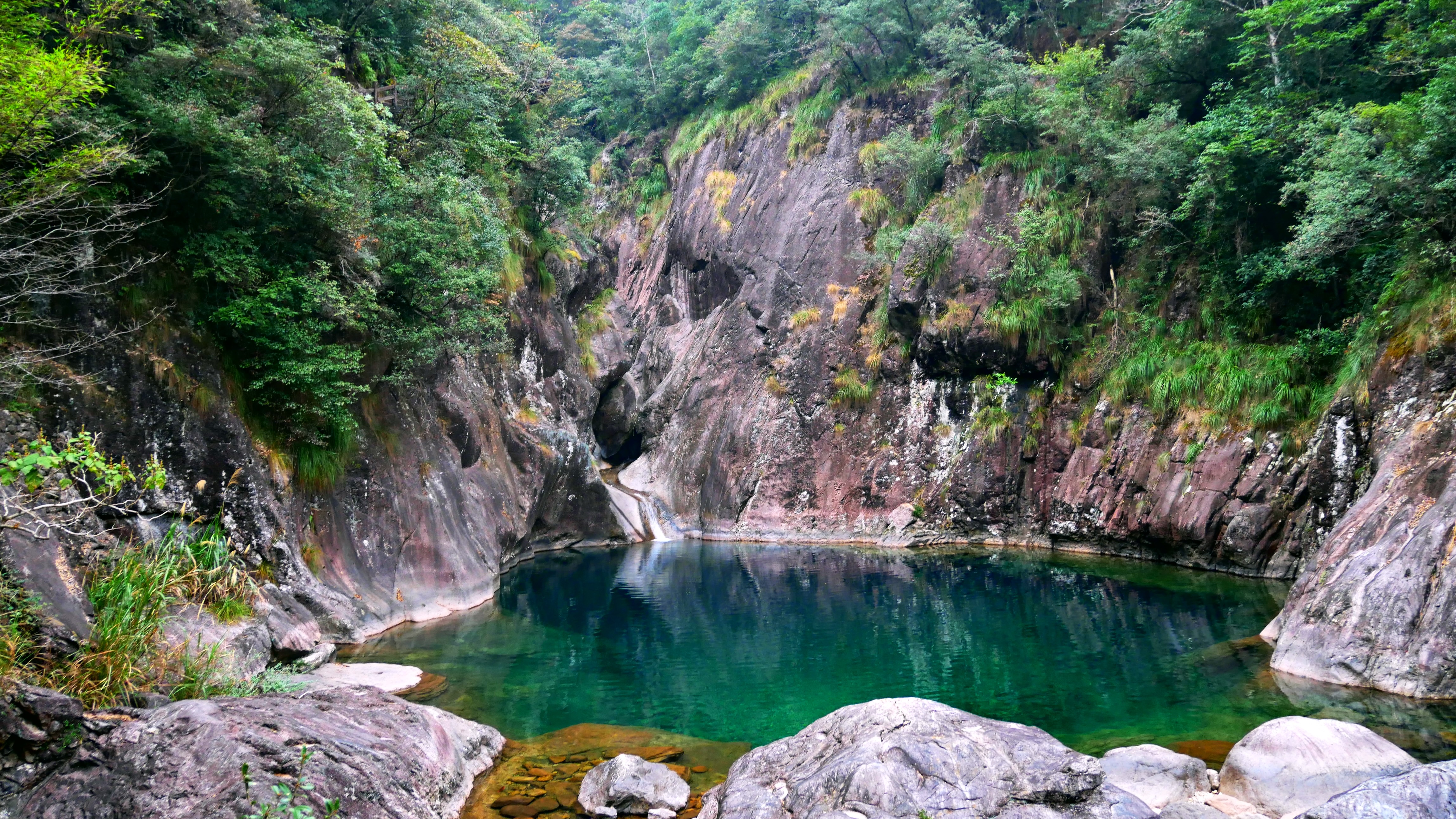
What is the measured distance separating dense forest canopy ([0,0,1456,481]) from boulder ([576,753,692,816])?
272 inches

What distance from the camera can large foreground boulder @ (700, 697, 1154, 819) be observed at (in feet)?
19.4

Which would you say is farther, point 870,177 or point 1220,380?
point 870,177

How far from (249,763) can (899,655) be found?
9545 mm

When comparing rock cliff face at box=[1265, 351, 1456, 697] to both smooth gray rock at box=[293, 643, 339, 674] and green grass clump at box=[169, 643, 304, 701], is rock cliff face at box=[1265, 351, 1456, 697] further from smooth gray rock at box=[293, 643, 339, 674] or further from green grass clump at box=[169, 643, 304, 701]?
smooth gray rock at box=[293, 643, 339, 674]

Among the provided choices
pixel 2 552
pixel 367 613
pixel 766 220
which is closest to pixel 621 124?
pixel 766 220

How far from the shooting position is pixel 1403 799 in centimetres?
530

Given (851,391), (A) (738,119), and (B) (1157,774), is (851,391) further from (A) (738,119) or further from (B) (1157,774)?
(B) (1157,774)

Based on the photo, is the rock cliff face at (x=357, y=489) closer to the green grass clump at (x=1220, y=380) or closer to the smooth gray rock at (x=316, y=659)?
the smooth gray rock at (x=316, y=659)

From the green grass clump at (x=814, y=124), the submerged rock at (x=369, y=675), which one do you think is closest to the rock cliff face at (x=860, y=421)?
the green grass clump at (x=814, y=124)

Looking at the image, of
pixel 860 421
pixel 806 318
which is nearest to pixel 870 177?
pixel 806 318

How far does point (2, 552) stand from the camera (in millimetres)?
5754

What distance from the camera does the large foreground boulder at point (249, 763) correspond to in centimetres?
498

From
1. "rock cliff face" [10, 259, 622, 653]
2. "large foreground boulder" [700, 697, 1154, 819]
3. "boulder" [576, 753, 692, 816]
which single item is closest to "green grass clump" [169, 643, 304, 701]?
"rock cliff face" [10, 259, 622, 653]

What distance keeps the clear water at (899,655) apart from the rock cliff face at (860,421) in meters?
1.83
